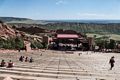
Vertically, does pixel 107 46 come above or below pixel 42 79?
below

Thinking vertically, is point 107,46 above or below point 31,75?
below

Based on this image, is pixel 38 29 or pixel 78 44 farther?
pixel 38 29

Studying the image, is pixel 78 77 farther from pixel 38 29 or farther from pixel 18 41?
pixel 38 29

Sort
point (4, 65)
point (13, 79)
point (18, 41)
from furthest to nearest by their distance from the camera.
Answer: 1. point (18, 41)
2. point (4, 65)
3. point (13, 79)

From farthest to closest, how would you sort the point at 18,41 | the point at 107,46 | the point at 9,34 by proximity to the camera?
the point at 107,46 → the point at 9,34 → the point at 18,41

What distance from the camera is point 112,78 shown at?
22.9 m

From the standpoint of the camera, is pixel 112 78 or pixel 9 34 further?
pixel 9 34

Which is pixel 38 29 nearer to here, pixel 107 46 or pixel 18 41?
pixel 107 46

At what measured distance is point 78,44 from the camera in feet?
265

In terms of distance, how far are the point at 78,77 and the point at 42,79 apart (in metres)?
3.07

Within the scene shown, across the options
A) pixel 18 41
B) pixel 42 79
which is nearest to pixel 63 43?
pixel 18 41

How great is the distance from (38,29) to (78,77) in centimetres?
10654

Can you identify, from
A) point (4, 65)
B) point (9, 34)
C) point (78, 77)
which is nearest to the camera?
point (78, 77)

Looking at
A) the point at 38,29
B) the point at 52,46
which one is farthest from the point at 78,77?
the point at 38,29
